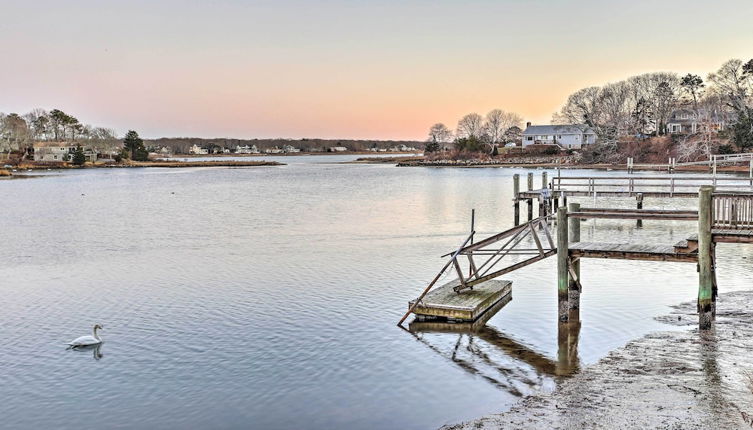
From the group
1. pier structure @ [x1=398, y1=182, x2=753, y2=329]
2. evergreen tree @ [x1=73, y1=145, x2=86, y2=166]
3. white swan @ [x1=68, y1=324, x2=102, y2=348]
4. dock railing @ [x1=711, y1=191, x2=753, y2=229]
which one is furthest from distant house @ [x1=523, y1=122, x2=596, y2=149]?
white swan @ [x1=68, y1=324, x2=102, y2=348]

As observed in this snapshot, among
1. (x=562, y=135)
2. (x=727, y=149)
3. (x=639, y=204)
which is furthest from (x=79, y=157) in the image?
(x=639, y=204)

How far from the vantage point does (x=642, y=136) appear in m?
136

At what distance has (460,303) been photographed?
18.2 meters

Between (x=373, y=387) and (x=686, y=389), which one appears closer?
(x=686, y=389)

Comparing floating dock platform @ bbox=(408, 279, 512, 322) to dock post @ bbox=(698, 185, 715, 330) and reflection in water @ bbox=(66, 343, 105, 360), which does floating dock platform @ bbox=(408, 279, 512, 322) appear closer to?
dock post @ bbox=(698, 185, 715, 330)

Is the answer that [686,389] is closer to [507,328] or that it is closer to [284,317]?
[507,328]

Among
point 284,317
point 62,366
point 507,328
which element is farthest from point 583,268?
point 62,366

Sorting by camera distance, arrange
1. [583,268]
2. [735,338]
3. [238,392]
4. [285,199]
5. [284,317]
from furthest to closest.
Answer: [285,199], [583,268], [284,317], [735,338], [238,392]

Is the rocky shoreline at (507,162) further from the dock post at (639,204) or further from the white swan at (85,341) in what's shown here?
the white swan at (85,341)

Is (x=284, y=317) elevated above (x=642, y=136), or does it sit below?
below

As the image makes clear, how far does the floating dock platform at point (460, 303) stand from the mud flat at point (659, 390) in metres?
4.07

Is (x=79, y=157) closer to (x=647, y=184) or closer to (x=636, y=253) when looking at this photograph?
(x=647, y=184)

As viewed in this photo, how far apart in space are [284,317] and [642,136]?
131 m

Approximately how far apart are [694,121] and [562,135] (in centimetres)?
2997
